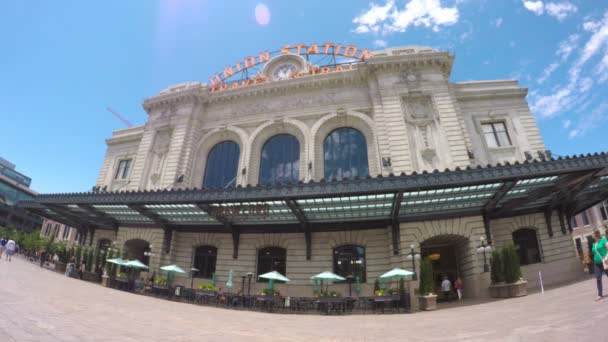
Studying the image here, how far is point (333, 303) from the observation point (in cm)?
1647

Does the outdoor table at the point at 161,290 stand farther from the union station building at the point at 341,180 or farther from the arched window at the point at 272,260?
the arched window at the point at 272,260

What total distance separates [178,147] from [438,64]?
24.4 metres

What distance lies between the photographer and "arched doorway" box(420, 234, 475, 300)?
19484 mm

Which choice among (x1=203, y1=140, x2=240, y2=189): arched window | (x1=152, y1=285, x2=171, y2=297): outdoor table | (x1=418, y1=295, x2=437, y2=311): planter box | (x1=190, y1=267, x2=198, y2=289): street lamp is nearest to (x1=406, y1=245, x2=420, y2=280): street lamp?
(x1=418, y1=295, x2=437, y2=311): planter box

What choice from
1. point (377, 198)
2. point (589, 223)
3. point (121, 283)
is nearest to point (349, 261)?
point (377, 198)

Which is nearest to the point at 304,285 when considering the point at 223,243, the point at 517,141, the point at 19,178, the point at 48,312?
the point at 223,243

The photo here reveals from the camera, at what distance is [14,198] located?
7650 cm

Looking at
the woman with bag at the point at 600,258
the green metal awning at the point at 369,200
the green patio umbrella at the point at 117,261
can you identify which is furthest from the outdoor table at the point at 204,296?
the woman with bag at the point at 600,258

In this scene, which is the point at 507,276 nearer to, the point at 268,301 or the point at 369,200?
the point at 369,200

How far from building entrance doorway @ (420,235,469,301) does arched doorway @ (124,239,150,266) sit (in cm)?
2309

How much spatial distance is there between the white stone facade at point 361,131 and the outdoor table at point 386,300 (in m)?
2.73

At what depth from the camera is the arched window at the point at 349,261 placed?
19.8 meters

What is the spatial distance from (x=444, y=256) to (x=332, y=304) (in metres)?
9.80

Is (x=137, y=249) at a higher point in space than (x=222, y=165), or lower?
lower
